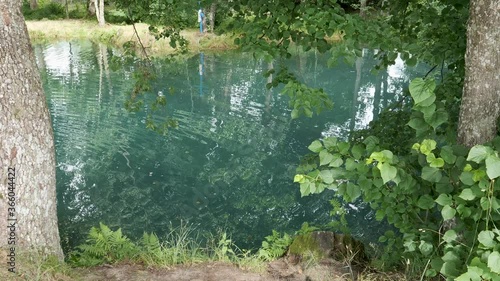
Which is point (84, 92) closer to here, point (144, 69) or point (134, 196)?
point (134, 196)

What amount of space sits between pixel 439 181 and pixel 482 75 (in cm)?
71

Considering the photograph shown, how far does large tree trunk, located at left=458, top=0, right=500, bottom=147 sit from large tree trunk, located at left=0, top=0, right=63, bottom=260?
3235 millimetres

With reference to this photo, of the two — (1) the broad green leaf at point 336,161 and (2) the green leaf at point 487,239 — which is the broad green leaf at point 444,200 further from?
(1) the broad green leaf at point 336,161

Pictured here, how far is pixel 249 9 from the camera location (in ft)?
16.5

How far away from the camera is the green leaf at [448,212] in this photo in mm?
2818

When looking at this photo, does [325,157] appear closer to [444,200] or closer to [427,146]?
[427,146]

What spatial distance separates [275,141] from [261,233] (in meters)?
5.20

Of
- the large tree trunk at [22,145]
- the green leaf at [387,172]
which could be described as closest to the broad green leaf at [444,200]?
the green leaf at [387,172]

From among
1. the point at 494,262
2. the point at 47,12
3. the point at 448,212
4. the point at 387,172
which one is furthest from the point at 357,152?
the point at 47,12

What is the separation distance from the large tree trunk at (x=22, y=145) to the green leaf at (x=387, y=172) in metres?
2.79

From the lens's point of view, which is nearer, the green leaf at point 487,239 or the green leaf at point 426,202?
the green leaf at point 487,239

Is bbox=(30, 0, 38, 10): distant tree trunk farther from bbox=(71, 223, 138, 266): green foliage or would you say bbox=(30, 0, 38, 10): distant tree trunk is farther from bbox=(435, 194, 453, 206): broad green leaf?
bbox=(435, 194, 453, 206): broad green leaf

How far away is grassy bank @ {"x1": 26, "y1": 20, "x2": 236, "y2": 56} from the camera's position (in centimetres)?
2877

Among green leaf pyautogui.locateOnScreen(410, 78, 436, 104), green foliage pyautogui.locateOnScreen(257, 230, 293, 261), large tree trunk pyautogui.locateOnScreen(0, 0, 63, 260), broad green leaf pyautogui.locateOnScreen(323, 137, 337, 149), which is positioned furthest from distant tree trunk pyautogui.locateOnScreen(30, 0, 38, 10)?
green leaf pyautogui.locateOnScreen(410, 78, 436, 104)
